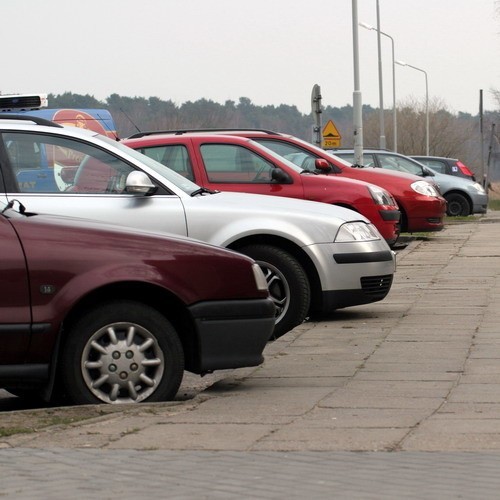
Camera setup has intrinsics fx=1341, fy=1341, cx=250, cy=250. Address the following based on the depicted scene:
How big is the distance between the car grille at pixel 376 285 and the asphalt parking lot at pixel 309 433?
0.48 meters

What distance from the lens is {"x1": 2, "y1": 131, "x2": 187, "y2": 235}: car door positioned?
9203 millimetres

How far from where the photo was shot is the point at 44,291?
713cm

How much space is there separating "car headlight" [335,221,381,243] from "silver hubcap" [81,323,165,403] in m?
3.74

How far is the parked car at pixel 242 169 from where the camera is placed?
13508 millimetres

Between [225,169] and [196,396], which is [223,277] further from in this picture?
[225,169]

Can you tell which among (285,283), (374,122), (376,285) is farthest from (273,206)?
(374,122)

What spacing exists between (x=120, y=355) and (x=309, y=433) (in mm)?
1320

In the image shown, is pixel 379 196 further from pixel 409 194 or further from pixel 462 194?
pixel 462 194

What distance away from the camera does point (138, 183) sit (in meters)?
9.28

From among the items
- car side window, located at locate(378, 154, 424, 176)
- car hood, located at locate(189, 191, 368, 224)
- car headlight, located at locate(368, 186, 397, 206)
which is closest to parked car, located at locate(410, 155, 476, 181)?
car side window, located at locate(378, 154, 424, 176)

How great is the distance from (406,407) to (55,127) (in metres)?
3.57

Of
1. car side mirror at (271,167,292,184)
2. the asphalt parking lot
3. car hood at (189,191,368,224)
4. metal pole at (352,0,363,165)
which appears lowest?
the asphalt parking lot

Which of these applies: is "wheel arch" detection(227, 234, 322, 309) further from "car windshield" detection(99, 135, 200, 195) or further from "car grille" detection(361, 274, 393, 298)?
"car windshield" detection(99, 135, 200, 195)


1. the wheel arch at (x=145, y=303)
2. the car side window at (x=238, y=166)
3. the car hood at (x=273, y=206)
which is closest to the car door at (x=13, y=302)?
the wheel arch at (x=145, y=303)
